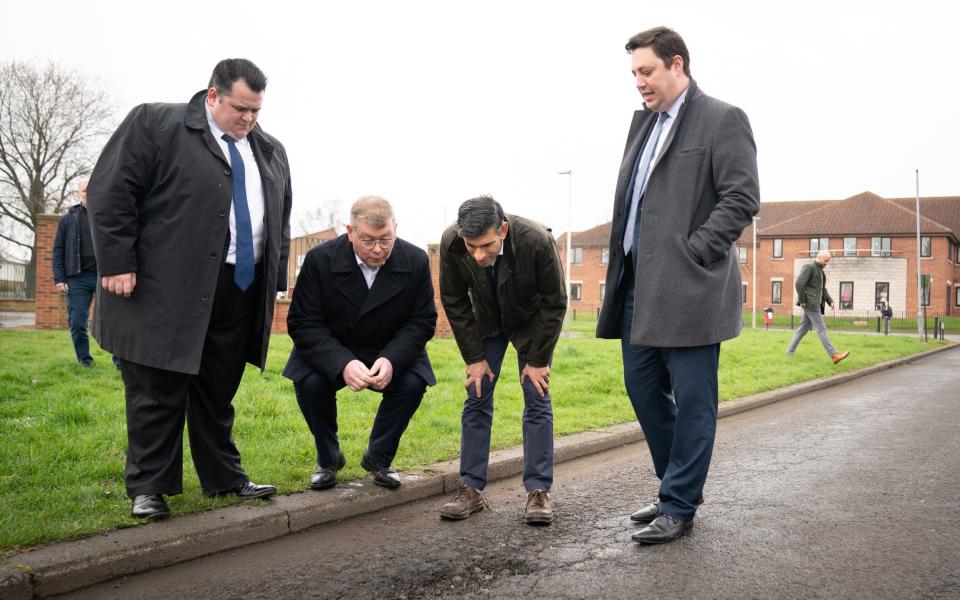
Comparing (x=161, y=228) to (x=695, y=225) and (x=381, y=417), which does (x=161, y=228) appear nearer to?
(x=381, y=417)

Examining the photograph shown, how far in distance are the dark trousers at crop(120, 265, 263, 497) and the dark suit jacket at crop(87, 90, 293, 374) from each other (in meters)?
0.16

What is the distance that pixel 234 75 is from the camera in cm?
402

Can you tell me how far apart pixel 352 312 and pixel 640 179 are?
6.06ft

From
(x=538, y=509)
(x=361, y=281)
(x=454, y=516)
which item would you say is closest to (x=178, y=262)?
(x=361, y=281)

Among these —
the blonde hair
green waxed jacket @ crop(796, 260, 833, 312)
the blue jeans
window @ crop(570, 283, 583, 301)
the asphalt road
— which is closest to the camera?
the asphalt road

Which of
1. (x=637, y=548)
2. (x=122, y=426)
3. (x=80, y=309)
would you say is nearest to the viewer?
(x=637, y=548)

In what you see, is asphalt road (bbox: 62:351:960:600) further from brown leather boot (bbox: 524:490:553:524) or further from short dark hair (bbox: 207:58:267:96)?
short dark hair (bbox: 207:58:267:96)

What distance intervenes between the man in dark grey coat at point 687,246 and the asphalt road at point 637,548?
0.40 m

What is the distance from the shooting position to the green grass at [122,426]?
399cm

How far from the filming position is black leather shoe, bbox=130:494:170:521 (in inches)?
150

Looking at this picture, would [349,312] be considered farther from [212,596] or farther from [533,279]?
[212,596]

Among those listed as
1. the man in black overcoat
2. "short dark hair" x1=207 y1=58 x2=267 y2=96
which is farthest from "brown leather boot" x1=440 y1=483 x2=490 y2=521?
"short dark hair" x1=207 y1=58 x2=267 y2=96

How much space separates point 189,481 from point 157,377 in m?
0.91

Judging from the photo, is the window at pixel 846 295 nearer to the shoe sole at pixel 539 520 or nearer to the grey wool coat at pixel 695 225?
the grey wool coat at pixel 695 225
